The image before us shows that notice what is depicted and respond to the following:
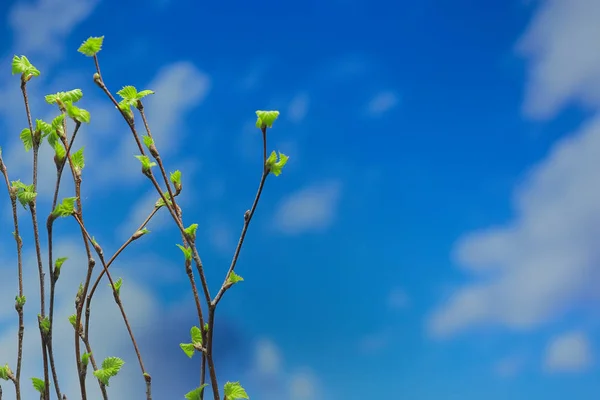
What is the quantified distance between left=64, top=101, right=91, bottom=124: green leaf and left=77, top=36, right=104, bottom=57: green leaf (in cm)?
13

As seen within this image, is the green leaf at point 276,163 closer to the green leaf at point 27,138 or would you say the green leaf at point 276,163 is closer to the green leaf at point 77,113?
the green leaf at point 77,113

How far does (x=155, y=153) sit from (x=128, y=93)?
20 cm

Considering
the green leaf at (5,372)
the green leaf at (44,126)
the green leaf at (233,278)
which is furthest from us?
the green leaf at (5,372)

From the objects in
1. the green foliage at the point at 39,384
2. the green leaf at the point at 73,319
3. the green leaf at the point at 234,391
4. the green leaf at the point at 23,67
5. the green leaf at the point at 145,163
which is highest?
the green leaf at the point at 23,67

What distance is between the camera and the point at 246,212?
1.39 m

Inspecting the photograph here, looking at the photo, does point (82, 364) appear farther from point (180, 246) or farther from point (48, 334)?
point (180, 246)

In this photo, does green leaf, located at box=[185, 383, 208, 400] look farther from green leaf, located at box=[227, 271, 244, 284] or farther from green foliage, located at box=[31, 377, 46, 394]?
green foliage, located at box=[31, 377, 46, 394]

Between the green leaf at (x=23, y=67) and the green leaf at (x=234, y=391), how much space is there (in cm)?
104

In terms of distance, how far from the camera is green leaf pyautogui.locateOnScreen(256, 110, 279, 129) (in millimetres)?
1415

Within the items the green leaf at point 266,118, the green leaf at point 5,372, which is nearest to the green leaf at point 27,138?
the green leaf at point 5,372

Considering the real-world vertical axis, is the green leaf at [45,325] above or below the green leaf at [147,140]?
below

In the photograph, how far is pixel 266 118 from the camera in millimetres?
1422

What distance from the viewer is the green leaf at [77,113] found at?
1536 millimetres

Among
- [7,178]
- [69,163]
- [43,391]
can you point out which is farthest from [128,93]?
[43,391]
